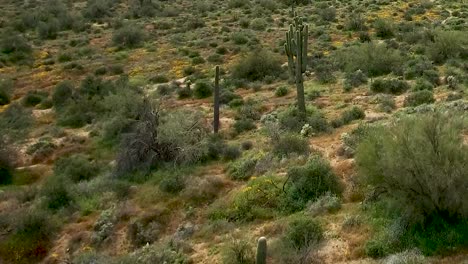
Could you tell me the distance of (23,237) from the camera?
1619 cm

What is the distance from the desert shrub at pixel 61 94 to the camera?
29.0 meters

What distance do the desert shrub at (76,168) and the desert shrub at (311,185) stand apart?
830cm

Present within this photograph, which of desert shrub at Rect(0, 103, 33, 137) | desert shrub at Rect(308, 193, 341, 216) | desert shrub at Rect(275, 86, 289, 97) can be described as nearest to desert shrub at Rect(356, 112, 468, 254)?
desert shrub at Rect(308, 193, 341, 216)

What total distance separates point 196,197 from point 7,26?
37884 millimetres

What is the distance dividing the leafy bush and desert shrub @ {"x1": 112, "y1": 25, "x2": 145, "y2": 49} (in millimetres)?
30802

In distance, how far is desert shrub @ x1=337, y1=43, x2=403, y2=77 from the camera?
26.2 meters

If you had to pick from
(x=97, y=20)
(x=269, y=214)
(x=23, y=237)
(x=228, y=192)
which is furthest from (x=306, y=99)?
(x=97, y=20)

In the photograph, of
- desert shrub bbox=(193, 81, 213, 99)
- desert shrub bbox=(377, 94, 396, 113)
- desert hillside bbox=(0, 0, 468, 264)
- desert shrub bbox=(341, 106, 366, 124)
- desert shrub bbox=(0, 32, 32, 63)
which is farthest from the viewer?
desert shrub bbox=(0, 32, 32, 63)

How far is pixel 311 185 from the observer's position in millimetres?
14367

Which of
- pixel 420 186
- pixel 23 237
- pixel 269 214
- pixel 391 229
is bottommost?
pixel 23 237

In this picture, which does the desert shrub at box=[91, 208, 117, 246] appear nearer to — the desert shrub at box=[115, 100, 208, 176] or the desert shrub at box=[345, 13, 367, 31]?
the desert shrub at box=[115, 100, 208, 176]

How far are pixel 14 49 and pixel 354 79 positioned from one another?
26.0m

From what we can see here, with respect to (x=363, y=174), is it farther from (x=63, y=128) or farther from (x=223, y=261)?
(x=63, y=128)

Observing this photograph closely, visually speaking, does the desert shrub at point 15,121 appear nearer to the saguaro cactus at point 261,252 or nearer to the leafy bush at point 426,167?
the saguaro cactus at point 261,252
